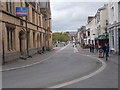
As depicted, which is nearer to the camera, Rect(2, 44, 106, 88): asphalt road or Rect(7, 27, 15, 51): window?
Rect(2, 44, 106, 88): asphalt road

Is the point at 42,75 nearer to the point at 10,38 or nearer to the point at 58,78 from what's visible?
the point at 58,78

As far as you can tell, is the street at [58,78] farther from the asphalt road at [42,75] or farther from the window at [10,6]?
the window at [10,6]

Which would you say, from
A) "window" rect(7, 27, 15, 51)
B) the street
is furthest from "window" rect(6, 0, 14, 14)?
the street

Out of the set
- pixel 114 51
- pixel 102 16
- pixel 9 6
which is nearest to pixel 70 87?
pixel 9 6

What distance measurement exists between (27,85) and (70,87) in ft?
6.69

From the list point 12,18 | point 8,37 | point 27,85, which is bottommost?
point 27,85

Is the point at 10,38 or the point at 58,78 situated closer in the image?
the point at 58,78

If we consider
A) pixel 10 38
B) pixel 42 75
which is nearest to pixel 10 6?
pixel 10 38

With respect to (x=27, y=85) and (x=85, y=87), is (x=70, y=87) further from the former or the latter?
(x=27, y=85)

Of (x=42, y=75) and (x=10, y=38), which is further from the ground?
(x=10, y=38)

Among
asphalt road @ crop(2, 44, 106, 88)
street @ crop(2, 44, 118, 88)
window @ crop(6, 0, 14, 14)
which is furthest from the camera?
window @ crop(6, 0, 14, 14)

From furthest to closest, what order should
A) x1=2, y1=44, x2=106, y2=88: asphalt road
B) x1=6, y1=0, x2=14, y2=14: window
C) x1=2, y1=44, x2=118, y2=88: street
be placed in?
x1=6, y1=0, x2=14, y2=14: window → x1=2, y1=44, x2=106, y2=88: asphalt road → x1=2, y1=44, x2=118, y2=88: street

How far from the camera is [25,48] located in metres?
28.0

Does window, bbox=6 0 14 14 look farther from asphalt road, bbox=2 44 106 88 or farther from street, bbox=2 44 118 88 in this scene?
street, bbox=2 44 118 88
